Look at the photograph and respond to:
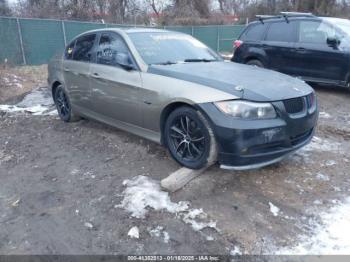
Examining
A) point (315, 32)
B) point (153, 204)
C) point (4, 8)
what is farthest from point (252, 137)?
point (4, 8)

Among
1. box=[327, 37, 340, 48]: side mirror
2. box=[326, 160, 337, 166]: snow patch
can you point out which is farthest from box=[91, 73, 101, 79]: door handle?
box=[327, 37, 340, 48]: side mirror

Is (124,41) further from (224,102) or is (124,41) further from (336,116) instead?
(336,116)

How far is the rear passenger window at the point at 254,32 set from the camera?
8.77m

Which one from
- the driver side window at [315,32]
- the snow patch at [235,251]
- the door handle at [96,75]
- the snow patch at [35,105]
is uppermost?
the driver side window at [315,32]

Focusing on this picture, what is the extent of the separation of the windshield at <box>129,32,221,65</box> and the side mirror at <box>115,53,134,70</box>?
0.60 feet

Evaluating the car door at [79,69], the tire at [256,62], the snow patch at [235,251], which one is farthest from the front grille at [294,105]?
the tire at [256,62]

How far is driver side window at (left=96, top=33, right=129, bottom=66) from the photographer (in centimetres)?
460

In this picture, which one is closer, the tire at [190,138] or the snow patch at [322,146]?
the tire at [190,138]

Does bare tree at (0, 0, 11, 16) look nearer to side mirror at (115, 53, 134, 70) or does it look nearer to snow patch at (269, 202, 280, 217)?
side mirror at (115, 53, 134, 70)

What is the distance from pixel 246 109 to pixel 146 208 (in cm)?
139

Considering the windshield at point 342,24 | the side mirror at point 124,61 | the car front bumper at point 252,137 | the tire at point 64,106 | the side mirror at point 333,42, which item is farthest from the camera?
the windshield at point 342,24

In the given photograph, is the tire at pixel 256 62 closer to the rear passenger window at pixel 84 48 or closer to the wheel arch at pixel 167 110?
the rear passenger window at pixel 84 48

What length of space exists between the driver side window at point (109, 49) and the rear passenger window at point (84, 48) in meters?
0.29

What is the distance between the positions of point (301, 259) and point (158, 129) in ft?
7.05
